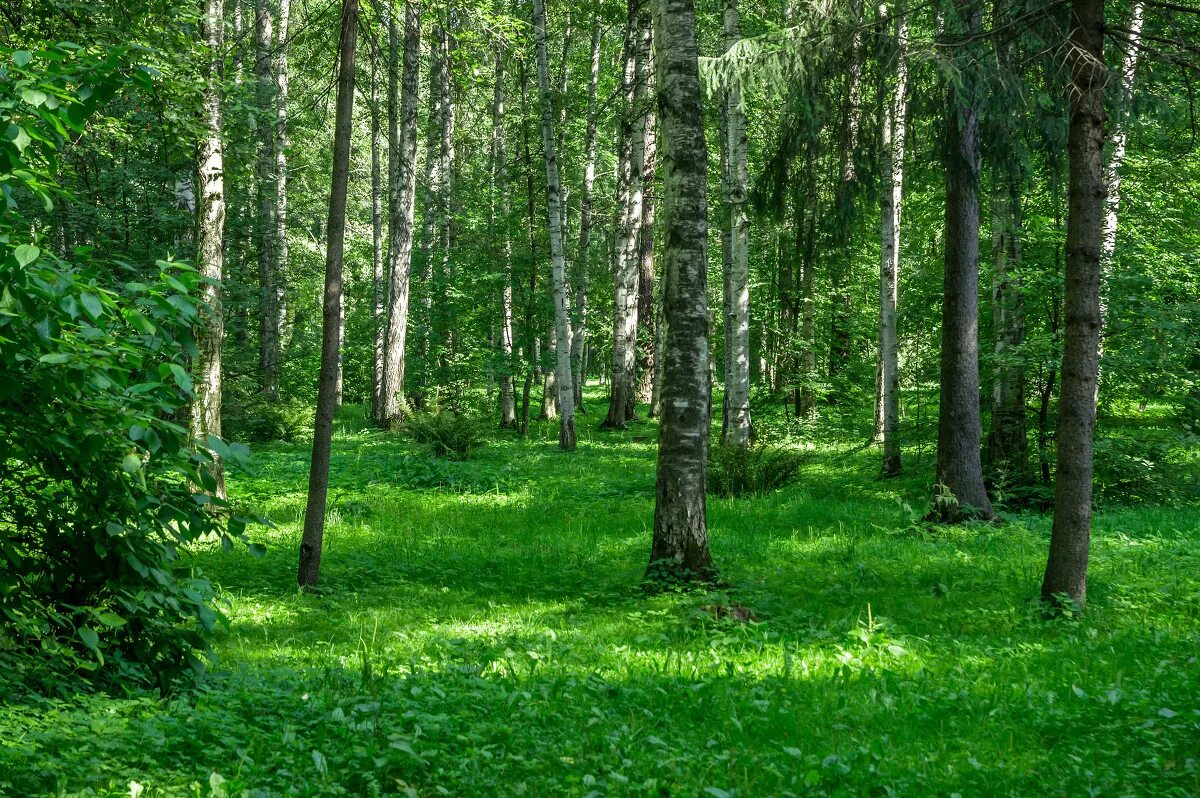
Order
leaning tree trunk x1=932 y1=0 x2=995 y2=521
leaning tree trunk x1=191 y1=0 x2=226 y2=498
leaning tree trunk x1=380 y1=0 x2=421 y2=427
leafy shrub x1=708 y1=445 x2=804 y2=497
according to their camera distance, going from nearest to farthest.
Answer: leaning tree trunk x1=191 y1=0 x2=226 y2=498 < leaning tree trunk x1=932 y1=0 x2=995 y2=521 < leafy shrub x1=708 y1=445 x2=804 y2=497 < leaning tree trunk x1=380 y1=0 x2=421 y2=427

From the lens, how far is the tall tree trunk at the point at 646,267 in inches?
885

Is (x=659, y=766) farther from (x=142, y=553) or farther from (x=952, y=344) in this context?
(x=952, y=344)

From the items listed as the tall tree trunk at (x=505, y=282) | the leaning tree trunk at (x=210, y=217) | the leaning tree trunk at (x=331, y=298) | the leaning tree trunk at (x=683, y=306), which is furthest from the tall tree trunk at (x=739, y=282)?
the leaning tree trunk at (x=331, y=298)

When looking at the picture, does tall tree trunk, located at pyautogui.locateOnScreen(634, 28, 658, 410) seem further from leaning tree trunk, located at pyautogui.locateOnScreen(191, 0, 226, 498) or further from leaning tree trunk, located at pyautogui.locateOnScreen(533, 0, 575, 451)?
leaning tree trunk, located at pyautogui.locateOnScreen(191, 0, 226, 498)

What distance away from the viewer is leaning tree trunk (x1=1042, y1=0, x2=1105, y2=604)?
666cm

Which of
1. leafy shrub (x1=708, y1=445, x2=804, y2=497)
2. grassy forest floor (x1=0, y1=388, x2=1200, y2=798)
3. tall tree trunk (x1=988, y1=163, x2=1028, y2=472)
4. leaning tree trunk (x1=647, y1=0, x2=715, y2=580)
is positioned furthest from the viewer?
leafy shrub (x1=708, y1=445, x2=804, y2=497)

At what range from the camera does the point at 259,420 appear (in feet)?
60.6

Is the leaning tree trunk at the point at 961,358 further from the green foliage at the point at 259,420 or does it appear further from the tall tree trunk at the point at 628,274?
the green foliage at the point at 259,420

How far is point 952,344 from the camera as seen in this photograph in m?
10.5

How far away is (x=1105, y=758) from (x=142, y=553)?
4.92 metres

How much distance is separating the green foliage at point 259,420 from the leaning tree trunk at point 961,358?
516 inches

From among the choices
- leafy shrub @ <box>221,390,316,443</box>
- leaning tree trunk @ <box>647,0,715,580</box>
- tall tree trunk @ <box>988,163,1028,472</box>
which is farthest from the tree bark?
tall tree trunk @ <box>988,163,1028,472</box>

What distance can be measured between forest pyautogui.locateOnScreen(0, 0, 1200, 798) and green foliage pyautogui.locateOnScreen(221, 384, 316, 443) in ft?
0.29

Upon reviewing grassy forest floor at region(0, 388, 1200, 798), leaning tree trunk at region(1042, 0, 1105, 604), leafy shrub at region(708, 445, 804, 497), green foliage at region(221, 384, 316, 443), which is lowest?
grassy forest floor at region(0, 388, 1200, 798)
